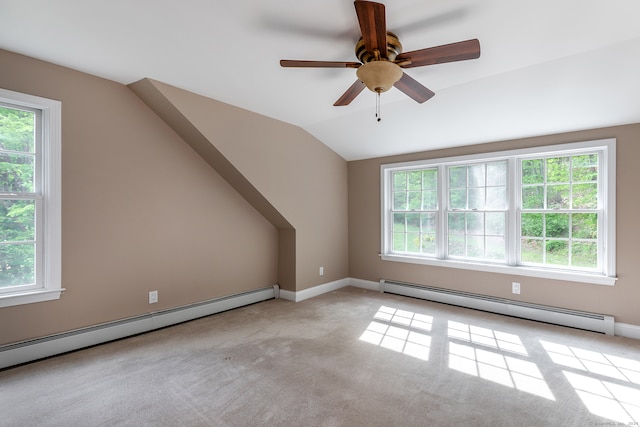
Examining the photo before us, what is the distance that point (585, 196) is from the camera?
11.2 ft

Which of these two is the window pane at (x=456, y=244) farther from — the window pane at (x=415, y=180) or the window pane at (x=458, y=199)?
the window pane at (x=415, y=180)

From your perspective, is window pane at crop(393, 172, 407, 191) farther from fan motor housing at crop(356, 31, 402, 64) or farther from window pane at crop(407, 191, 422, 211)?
fan motor housing at crop(356, 31, 402, 64)

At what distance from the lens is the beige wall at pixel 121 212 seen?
104 inches

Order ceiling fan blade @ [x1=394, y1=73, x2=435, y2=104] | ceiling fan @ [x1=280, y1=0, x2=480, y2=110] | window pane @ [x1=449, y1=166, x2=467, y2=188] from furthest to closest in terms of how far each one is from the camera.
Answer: window pane @ [x1=449, y1=166, x2=467, y2=188]
ceiling fan blade @ [x1=394, y1=73, x2=435, y2=104]
ceiling fan @ [x1=280, y1=0, x2=480, y2=110]

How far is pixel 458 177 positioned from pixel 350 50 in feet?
8.65

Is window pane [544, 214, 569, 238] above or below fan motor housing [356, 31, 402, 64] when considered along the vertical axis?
below

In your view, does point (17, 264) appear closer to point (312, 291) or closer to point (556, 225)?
point (312, 291)

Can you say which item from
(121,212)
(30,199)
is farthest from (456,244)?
(30,199)

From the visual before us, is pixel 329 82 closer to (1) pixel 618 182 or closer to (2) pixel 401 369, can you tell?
(2) pixel 401 369

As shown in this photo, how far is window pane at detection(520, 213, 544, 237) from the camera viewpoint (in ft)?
12.0

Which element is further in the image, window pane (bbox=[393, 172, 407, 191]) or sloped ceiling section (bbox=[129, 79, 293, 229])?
window pane (bbox=[393, 172, 407, 191])

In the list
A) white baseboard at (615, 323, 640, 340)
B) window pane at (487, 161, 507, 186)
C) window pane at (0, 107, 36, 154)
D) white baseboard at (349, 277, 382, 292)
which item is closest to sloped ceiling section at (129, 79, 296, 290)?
window pane at (0, 107, 36, 154)

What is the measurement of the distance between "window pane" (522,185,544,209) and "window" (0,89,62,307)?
15.8 feet

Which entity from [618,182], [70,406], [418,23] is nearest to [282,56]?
[418,23]
